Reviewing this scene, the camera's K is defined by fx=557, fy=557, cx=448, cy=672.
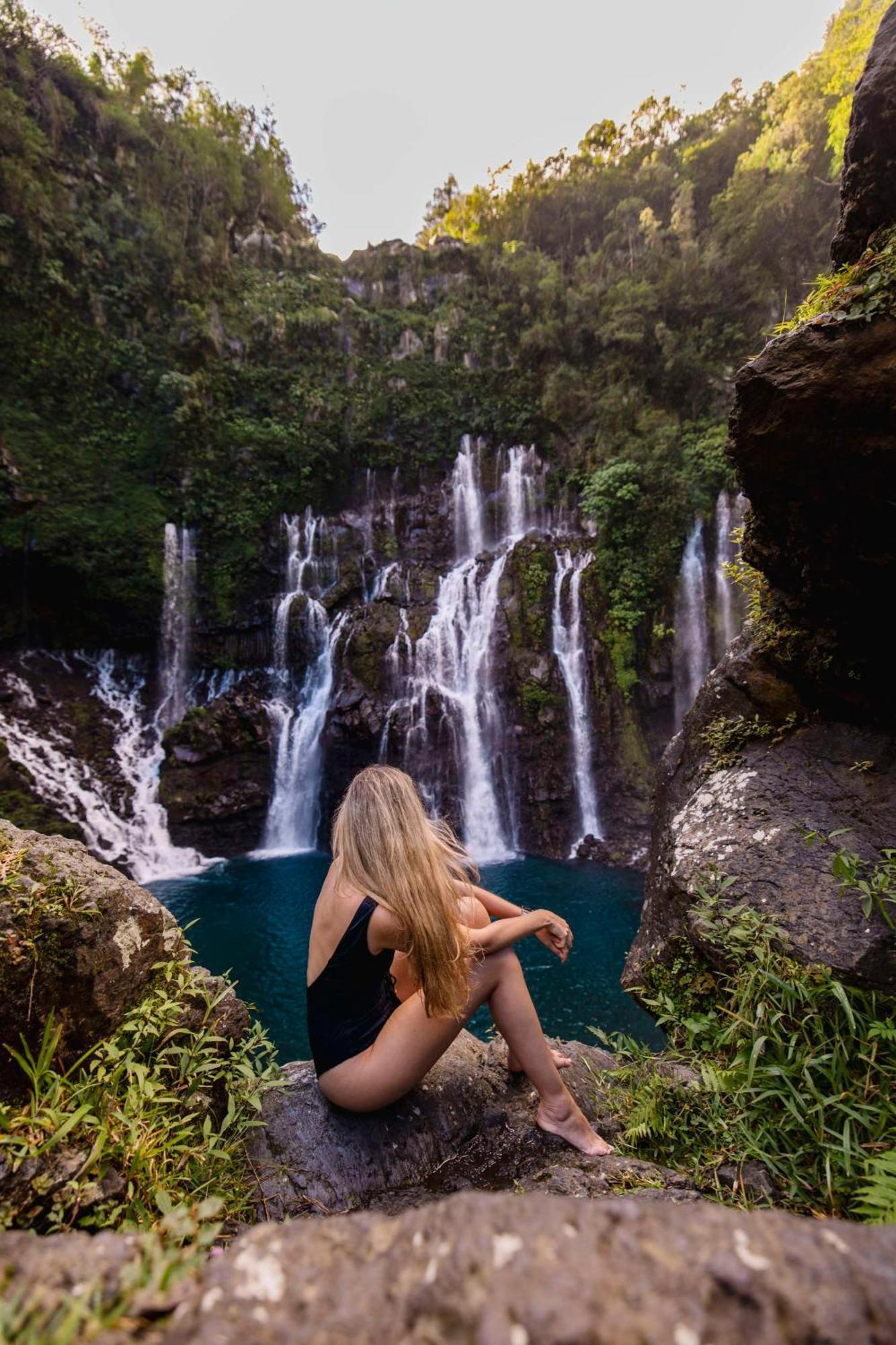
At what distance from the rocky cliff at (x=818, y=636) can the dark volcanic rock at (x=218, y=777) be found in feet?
36.7

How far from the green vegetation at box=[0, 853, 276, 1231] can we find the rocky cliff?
2473 mm

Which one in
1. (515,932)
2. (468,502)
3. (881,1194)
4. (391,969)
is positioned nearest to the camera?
(881,1194)

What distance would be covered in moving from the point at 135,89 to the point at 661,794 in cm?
2603

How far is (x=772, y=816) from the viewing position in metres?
3.38

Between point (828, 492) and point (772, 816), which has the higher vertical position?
point (828, 492)

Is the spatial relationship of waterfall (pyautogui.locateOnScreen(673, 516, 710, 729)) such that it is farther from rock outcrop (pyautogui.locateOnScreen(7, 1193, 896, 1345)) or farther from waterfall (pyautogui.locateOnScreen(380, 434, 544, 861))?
rock outcrop (pyautogui.locateOnScreen(7, 1193, 896, 1345))

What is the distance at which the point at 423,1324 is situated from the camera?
27.0 inches

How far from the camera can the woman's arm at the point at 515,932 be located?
2.40 m

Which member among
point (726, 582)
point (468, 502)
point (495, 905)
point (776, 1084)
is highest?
point (468, 502)

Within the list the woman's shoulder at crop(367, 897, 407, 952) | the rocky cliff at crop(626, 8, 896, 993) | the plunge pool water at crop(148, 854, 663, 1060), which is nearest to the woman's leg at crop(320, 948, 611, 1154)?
the woman's shoulder at crop(367, 897, 407, 952)

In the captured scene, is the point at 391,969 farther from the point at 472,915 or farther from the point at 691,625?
the point at 691,625

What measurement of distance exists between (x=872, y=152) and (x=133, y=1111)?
5.13 metres

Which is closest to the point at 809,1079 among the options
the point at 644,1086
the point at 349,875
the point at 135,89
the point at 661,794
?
the point at 644,1086

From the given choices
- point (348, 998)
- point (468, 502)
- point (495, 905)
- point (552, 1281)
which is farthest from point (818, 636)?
point (468, 502)
